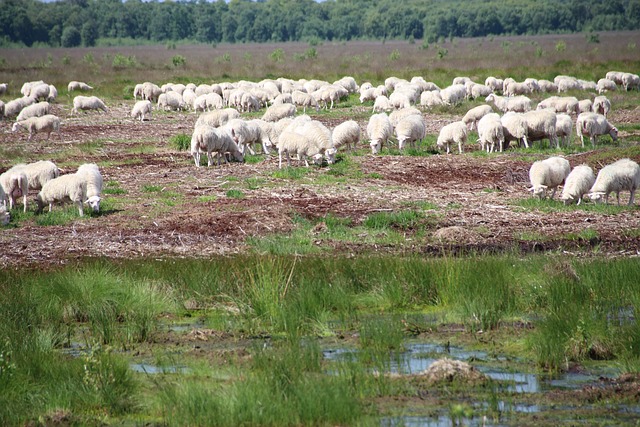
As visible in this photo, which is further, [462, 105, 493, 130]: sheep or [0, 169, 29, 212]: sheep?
[462, 105, 493, 130]: sheep

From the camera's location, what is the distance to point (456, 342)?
382 inches

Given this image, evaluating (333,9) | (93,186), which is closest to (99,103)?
(93,186)

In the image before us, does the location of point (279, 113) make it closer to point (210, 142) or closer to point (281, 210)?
point (210, 142)

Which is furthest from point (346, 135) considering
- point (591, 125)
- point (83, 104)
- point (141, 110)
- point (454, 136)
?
point (83, 104)

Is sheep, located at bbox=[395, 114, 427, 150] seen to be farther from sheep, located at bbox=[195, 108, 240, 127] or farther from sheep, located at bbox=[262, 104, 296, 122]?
sheep, located at bbox=[262, 104, 296, 122]

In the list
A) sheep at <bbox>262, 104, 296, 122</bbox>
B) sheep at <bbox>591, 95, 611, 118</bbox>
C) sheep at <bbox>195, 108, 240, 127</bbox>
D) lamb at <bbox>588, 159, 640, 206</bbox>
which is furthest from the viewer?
sheep at <bbox>591, 95, 611, 118</bbox>

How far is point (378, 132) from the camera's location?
23344mm

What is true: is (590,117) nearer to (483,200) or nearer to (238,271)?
(483,200)

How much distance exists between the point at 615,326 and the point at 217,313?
178 inches

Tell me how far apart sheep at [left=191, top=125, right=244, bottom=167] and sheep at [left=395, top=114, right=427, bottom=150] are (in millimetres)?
4555

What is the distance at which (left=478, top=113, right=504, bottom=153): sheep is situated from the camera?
22.8m

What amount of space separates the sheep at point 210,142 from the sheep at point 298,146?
146cm

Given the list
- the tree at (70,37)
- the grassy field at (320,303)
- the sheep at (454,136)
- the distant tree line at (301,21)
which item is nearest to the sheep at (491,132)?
the sheep at (454,136)

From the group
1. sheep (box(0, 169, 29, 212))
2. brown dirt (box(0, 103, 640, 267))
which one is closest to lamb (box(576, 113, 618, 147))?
brown dirt (box(0, 103, 640, 267))
